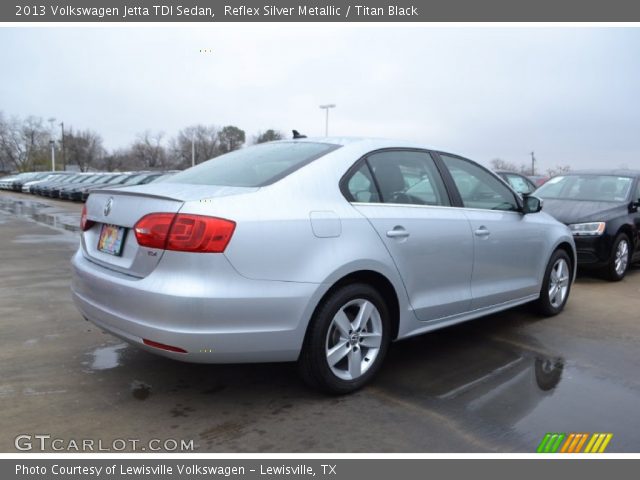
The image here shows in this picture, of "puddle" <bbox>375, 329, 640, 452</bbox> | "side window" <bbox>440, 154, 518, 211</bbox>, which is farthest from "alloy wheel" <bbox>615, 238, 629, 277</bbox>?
"puddle" <bbox>375, 329, 640, 452</bbox>

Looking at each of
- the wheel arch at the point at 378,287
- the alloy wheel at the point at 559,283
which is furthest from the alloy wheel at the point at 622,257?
the wheel arch at the point at 378,287

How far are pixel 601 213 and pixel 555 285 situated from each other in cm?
248

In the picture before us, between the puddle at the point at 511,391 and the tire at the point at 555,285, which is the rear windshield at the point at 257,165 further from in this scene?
the tire at the point at 555,285

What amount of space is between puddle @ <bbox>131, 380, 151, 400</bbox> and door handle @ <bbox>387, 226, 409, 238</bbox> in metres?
1.82

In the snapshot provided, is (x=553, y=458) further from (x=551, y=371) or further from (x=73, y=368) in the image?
(x=73, y=368)

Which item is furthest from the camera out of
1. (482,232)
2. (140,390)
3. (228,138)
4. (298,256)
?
(228,138)

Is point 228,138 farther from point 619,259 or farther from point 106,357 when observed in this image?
point 106,357

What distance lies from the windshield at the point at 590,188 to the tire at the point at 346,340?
5.79m

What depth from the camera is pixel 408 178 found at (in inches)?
159

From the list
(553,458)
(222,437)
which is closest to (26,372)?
(222,437)

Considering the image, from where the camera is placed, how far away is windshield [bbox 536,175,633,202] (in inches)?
317
